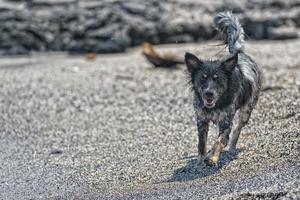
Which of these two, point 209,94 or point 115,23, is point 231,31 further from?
point 115,23

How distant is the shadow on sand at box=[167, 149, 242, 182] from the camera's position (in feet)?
29.9

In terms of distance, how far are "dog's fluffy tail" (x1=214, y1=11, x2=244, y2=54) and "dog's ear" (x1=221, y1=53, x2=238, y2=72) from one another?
0.93 metres

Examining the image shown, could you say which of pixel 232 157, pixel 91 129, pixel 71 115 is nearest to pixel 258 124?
pixel 232 157

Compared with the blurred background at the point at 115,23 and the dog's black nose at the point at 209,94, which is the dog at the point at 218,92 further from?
the blurred background at the point at 115,23

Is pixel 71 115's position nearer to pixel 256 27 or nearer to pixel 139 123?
pixel 139 123

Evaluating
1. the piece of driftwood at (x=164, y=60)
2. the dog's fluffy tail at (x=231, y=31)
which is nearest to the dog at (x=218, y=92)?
the dog's fluffy tail at (x=231, y=31)

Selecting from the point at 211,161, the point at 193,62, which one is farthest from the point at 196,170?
the point at 193,62

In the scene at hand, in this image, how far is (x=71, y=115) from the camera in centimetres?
1377

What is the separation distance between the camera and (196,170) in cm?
931

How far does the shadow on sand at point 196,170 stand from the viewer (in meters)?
9.12

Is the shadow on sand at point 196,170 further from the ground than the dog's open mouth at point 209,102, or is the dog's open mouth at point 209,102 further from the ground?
the dog's open mouth at point 209,102

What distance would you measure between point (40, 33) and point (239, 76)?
11.5m

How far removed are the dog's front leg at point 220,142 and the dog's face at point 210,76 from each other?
293 millimetres

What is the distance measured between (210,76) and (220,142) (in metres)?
0.69
